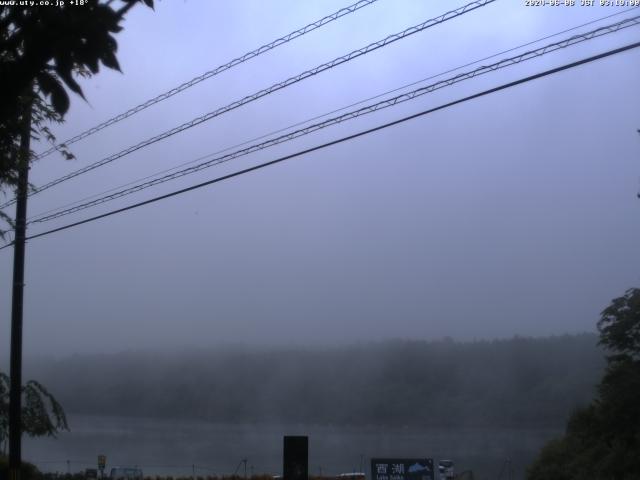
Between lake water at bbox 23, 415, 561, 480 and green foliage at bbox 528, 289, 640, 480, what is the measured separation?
19.3 ft

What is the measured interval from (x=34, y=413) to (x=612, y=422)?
54.0 feet

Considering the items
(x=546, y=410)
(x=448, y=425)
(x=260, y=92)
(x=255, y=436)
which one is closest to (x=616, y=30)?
(x=260, y=92)

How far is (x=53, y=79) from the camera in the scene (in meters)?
6.03

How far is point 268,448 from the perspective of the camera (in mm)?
43438

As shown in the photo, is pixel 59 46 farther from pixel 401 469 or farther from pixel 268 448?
pixel 268 448

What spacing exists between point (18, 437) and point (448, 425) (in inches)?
1211

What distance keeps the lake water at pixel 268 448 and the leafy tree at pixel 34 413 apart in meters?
9.27

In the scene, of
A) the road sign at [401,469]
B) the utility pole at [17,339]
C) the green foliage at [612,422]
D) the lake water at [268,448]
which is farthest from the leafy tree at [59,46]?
the lake water at [268,448]

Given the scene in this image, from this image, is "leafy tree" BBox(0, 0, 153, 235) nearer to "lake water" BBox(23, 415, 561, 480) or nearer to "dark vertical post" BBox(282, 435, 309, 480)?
"dark vertical post" BBox(282, 435, 309, 480)

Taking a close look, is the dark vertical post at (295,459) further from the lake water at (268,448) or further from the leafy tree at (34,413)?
the lake water at (268,448)

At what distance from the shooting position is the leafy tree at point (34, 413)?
72.9 feet

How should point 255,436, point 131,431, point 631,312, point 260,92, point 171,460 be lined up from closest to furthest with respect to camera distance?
point 260,92 < point 631,312 < point 171,460 < point 255,436 < point 131,431

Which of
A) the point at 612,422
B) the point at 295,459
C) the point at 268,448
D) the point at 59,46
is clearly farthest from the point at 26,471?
the point at 268,448

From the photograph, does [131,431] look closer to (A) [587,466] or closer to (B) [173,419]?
(B) [173,419]
